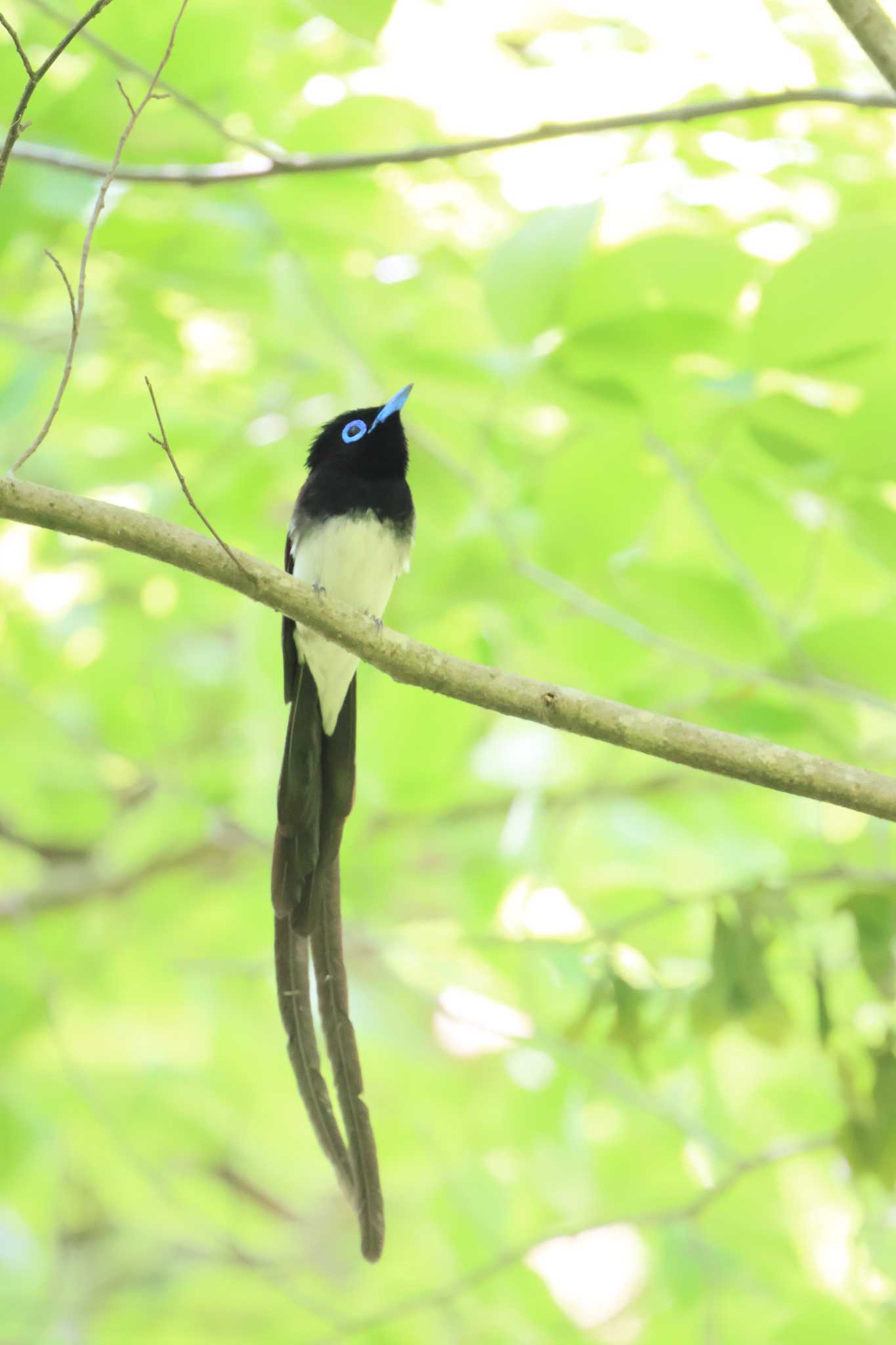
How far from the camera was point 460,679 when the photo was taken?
1.84 metres

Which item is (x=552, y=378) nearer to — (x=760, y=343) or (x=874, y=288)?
(x=760, y=343)

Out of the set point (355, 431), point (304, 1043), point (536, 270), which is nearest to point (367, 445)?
point (355, 431)

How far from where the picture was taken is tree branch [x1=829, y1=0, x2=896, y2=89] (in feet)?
5.69

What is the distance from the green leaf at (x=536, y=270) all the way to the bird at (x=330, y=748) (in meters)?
0.37

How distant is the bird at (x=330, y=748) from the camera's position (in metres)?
2.35

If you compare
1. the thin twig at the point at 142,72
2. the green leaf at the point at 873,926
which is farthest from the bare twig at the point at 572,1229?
the thin twig at the point at 142,72

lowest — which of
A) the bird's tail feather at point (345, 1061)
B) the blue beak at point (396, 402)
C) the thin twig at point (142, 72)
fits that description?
the bird's tail feather at point (345, 1061)

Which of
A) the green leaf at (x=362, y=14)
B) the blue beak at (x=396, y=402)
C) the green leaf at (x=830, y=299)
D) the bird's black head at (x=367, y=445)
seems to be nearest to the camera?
the green leaf at (x=362, y=14)

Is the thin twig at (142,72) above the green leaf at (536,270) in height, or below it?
above

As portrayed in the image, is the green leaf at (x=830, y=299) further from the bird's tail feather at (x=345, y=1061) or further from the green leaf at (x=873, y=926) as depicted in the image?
the bird's tail feather at (x=345, y=1061)

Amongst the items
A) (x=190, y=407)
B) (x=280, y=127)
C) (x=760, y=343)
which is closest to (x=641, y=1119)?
(x=760, y=343)

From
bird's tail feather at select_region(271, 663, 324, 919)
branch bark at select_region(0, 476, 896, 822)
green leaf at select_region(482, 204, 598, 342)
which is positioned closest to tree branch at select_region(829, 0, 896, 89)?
green leaf at select_region(482, 204, 598, 342)

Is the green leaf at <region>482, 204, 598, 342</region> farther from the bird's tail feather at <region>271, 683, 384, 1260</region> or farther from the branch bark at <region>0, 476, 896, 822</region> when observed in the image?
the bird's tail feather at <region>271, 683, 384, 1260</region>

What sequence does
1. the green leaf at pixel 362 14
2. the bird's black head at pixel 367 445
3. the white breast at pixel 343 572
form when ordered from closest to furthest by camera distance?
the green leaf at pixel 362 14 < the white breast at pixel 343 572 < the bird's black head at pixel 367 445
